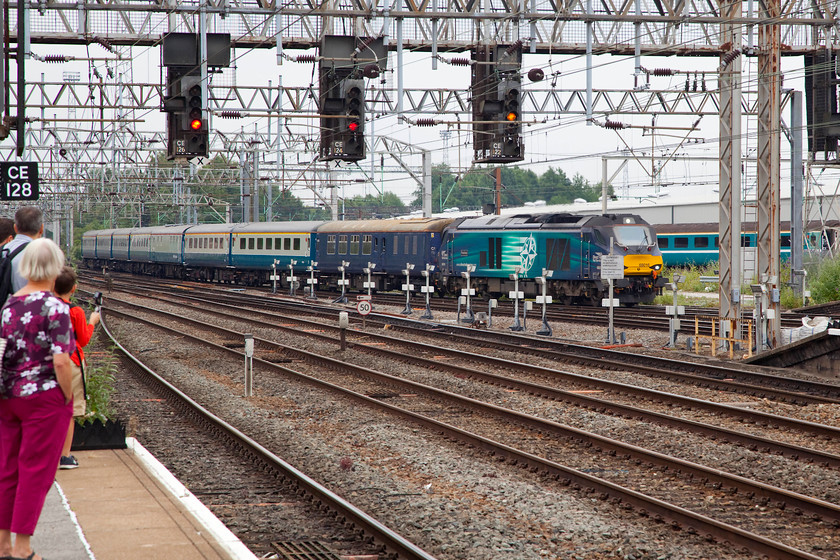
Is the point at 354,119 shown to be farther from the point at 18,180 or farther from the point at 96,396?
the point at 96,396

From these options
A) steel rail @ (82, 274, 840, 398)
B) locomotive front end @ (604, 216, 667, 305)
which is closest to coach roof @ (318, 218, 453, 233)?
locomotive front end @ (604, 216, 667, 305)

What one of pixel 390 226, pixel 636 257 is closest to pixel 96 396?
pixel 636 257

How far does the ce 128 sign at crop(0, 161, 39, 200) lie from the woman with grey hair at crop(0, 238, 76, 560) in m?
14.6

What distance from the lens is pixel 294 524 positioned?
759 centimetres

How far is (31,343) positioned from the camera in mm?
5160

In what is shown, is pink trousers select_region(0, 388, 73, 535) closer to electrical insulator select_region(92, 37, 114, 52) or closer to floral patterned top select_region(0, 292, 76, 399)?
floral patterned top select_region(0, 292, 76, 399)

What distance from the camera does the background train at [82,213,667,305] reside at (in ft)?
98.8

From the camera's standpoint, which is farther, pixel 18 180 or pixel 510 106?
pixel 510 106

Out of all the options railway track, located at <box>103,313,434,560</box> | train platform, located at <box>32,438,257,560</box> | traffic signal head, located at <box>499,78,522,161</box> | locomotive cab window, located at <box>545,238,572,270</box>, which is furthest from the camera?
locomotive cab window, located at <box>545,238,572,270</box>

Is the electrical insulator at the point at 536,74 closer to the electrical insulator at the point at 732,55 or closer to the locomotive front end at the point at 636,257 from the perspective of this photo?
the electrical insulator at the point at 732,55

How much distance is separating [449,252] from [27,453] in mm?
30494

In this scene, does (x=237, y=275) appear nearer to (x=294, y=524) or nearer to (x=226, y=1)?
(x=226, y=1)

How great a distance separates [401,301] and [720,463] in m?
26.0

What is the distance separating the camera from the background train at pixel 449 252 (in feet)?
98.8
